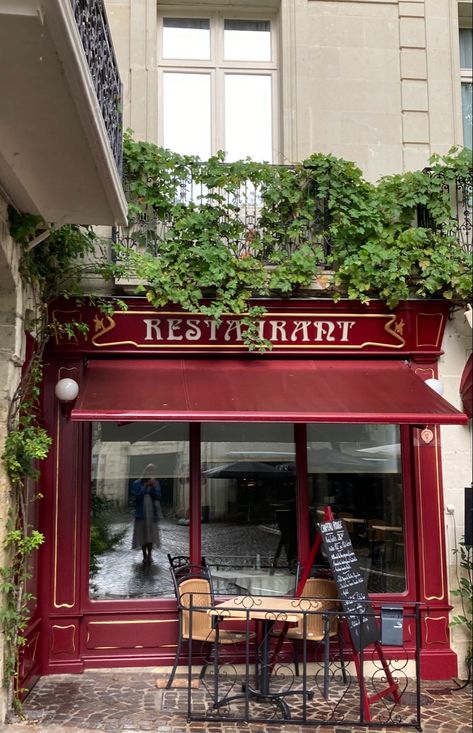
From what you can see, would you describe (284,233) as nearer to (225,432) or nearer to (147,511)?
(225,432)

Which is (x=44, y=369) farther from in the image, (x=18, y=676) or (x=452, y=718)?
(x=452, y=718)

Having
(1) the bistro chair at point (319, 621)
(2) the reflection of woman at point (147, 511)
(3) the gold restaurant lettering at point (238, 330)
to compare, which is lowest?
(1) the bistro chair at point (319, 621)

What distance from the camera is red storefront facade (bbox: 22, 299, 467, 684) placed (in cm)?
605

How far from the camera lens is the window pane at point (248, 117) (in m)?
7.12

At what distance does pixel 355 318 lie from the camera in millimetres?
6531

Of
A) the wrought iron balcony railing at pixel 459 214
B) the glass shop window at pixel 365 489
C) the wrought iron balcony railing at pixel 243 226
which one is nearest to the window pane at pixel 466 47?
the wrought iron balcony railing at pixel 459 214

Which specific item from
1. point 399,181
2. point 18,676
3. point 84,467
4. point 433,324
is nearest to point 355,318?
point 433,324

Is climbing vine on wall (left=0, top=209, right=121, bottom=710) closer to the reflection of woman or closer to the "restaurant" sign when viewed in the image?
the "restaurant" sign

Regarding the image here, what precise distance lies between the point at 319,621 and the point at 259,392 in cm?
198

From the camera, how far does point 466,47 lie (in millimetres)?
7539

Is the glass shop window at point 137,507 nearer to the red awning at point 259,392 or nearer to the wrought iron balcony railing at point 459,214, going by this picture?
the red awning at point 259,392

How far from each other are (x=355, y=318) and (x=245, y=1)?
12.1 feet

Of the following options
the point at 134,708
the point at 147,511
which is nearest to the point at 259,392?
the point at 147,511

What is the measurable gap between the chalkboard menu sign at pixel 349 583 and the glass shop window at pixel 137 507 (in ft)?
5.71
